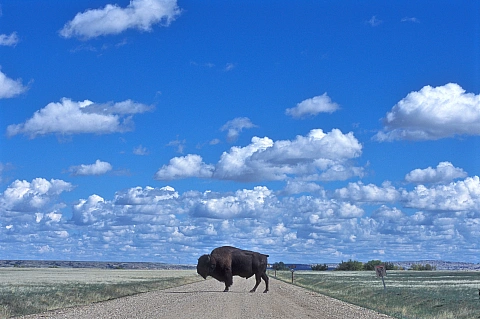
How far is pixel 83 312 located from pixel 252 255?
59.7 feet

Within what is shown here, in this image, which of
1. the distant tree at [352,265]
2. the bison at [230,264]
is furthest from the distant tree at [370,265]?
the bison at [230,264]

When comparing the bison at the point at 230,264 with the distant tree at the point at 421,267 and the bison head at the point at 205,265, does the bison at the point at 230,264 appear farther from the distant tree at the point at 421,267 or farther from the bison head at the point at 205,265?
the distant tree at the point at 421,267

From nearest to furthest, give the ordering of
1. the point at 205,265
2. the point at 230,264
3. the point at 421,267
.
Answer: the point at 205,265 < the point at 230,264 < the point at 421,267

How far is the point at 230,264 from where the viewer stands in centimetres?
4275

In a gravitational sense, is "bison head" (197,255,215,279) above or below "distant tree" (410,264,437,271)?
below

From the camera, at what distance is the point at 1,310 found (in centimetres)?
2664

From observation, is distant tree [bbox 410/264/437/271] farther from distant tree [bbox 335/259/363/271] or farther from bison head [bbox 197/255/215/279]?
bison head [bbox 197/255/215/279]

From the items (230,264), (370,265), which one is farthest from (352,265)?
(230,264)

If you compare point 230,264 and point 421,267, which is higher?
point 421,267

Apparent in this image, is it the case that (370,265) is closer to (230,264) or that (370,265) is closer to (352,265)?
(352,265)

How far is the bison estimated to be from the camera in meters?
42.5

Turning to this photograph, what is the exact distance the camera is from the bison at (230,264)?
42500mm

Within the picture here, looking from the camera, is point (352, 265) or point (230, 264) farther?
point (352, 265)

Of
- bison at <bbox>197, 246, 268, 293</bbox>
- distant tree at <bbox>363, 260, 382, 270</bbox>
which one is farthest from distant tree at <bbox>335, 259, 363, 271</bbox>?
bison at <bbox>197, 246, 268, 293</bbox>
